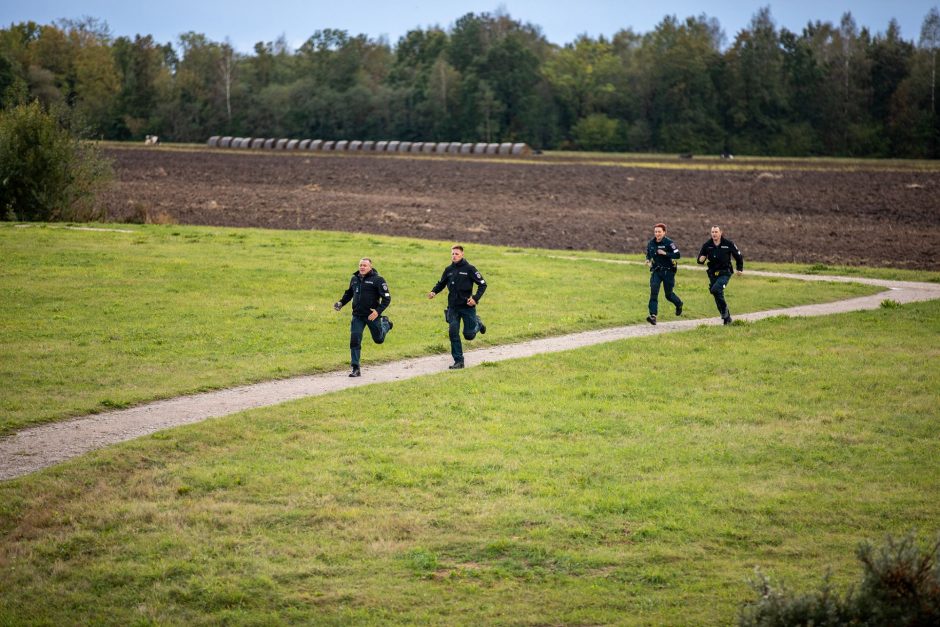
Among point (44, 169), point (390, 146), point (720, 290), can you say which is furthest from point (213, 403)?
point (390, 146)

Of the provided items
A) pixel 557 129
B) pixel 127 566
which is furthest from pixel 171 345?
pixel 557 129

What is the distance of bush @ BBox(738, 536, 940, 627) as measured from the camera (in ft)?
23.6

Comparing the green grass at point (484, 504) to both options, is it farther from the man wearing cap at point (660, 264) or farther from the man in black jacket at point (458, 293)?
the man wearing cap at point (660, 264)

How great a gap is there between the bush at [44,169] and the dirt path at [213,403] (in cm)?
2636

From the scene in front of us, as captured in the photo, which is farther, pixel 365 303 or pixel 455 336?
pixel 455 336

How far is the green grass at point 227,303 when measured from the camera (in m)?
19.1

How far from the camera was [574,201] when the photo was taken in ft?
201

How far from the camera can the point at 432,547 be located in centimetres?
1130

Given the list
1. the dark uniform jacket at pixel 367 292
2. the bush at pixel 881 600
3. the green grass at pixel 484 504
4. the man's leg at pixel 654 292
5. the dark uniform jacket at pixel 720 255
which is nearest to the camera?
the bush at pixel 881 600

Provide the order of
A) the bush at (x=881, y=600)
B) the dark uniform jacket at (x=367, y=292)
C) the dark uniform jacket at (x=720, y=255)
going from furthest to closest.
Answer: the dark uniform jacket at (x=720, y=255)
the dark uniform jacket at (x=367, y=292)
the bush at (x=881, y=600)

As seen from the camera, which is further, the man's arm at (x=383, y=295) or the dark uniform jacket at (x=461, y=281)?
the dark uniform jacket at (x=461, y=281)

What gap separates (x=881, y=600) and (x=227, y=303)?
2191 cm

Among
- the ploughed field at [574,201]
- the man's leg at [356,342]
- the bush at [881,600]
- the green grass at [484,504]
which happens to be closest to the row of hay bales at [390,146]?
the ploughed field at [574,201]

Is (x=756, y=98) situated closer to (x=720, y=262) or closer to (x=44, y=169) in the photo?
(x=44, y=169)
